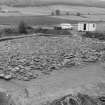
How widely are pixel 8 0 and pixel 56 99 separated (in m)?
31.0

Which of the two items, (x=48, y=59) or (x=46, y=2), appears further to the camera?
(x=46, y=2)

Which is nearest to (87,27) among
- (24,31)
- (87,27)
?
(87,27)

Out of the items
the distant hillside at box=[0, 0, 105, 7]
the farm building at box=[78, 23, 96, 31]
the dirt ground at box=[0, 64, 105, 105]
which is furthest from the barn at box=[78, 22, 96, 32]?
the distant hillside at box=[0, 0, 105, 7]

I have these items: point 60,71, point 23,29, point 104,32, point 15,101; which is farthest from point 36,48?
point 104,32

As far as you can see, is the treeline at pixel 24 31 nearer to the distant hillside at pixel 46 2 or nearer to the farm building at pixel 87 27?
the farm building at pixel 87 27

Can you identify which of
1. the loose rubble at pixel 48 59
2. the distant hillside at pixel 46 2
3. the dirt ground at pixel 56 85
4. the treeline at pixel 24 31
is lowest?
the dirt ground at pixel 56 85

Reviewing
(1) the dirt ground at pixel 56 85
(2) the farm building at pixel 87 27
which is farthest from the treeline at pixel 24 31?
(1) the dirt ground at pixel 56 85

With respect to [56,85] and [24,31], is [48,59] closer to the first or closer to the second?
[56,85]

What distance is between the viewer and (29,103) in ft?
19.9

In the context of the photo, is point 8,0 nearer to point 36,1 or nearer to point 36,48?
point 36,1

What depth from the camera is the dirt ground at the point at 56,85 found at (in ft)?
21.1

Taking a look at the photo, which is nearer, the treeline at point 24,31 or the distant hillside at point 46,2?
the treeline at point 24,31

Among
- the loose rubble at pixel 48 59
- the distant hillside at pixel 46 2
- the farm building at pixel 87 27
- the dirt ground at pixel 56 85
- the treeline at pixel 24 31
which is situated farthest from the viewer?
the distant hillside at pixel 46 2

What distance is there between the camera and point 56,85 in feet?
24.5
